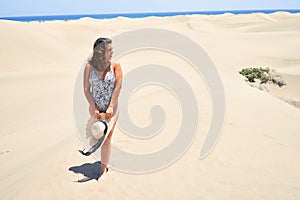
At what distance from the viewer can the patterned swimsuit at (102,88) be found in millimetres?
3893

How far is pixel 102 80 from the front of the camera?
Result: 389cm

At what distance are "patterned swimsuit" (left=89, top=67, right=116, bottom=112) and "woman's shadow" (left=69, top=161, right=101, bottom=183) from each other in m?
1.03

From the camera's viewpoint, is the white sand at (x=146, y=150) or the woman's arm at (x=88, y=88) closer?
the woman's arm at (x=88, y=88)

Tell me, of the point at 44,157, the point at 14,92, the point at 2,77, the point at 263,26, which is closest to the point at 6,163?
the point at 44,157

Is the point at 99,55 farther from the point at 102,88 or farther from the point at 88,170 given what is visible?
the point at 88,170

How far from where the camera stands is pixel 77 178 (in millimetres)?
4238

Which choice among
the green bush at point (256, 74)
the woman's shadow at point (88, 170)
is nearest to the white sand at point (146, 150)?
the woman's shadow at point (88, 170)

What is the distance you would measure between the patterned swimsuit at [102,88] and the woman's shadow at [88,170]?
40.6 inches

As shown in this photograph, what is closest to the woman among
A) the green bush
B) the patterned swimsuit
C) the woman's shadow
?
the patterned swimsuit

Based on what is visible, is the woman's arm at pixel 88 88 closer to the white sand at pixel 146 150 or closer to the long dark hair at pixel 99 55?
the long dark hair at pixel 99 55

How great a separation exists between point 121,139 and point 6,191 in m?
2.05

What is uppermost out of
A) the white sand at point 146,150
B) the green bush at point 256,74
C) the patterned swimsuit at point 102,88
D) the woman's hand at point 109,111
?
the patterned swimsuit at point 102,88

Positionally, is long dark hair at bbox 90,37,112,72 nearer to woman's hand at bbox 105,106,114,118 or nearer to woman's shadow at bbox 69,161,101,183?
woman's hand at bbox 105,106,114,118

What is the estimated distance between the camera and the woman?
3.82 metres
